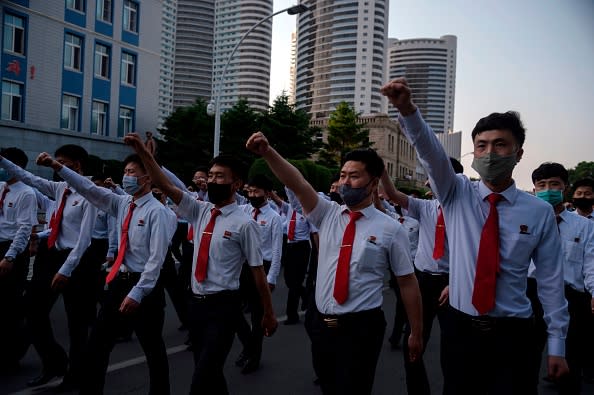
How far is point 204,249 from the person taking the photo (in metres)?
4.21

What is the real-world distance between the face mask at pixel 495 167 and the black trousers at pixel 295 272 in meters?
5.66

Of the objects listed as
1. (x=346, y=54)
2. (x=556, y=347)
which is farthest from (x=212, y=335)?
(x=346, y=54)

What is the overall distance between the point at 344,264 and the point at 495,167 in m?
1.10

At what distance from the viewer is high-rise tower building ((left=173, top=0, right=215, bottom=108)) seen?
147m

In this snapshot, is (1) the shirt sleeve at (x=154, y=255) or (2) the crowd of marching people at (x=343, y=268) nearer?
(2) the crowd of marching people at (x=343, y=268)

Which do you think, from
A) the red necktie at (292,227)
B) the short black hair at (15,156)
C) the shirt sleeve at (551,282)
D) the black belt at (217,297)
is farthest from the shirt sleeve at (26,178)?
the shirt sleeve at (551,282)

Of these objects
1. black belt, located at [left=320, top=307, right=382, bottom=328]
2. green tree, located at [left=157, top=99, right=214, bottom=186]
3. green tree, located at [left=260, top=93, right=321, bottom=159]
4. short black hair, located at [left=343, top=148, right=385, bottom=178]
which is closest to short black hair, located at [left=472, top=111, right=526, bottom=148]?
short black hair, located at [left=343, top=148, right=385, bottom=178]

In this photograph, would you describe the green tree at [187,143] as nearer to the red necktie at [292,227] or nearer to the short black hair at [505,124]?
the red necktie at [292,227]

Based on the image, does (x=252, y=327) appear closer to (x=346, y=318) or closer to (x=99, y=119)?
(x=346, y=318)

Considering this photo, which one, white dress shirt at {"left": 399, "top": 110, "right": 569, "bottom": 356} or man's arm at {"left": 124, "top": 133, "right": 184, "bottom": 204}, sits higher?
man's arm at {"left": 124, "top": 133, "right": 184, "bottom": 204}

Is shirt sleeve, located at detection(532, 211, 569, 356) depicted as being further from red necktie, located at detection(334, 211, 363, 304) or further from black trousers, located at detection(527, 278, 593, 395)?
black trousers, located at detection(527, 278, 593, 395)

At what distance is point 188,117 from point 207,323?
120 feet

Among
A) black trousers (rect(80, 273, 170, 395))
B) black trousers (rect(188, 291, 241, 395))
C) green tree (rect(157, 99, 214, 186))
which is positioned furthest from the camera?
green tree (rect(157, 99, 214, 186))

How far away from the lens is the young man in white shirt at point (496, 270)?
290cm
